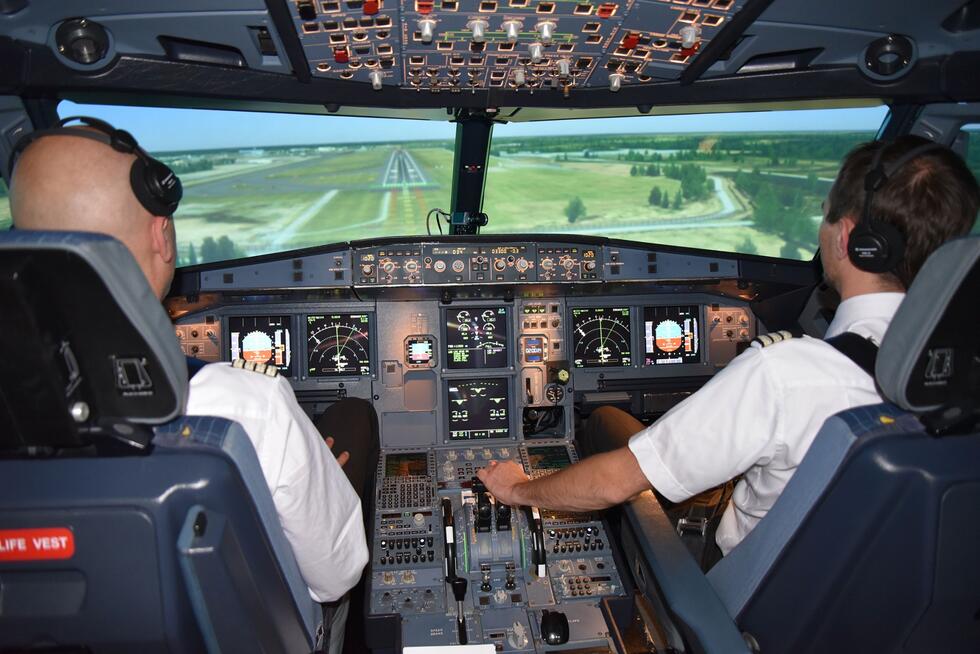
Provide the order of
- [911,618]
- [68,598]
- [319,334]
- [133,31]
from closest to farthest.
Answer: [68,598] < [911,618] < [133,31] < [319,334]

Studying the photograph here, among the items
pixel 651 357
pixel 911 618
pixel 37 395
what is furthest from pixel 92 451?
pixel 651 357

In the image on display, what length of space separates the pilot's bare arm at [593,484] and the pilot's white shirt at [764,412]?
0.16 feet

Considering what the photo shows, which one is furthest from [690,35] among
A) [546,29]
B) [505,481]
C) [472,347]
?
[472,347]

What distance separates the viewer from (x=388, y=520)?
8.97 ft

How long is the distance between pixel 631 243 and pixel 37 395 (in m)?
2.47

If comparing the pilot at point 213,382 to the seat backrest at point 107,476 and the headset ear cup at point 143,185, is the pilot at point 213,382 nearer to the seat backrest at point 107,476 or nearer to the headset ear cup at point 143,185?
the headset ear cup at point 143,185

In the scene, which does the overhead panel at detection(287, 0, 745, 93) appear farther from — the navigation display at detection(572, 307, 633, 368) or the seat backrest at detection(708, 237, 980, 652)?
the seat backrest at detection(708, 237, 980, 652)

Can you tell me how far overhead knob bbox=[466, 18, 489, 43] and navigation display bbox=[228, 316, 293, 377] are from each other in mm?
1634

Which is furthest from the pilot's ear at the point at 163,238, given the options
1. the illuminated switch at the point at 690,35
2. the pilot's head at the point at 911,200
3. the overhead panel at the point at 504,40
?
the illuminated switch at the point at 690,35

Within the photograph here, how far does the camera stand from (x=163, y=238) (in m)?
1.32

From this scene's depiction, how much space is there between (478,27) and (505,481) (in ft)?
4.21

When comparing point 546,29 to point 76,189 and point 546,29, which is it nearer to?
point 546,29

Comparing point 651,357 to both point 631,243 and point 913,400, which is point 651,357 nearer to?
point 631,243

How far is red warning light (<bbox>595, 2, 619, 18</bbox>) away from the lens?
197cm
